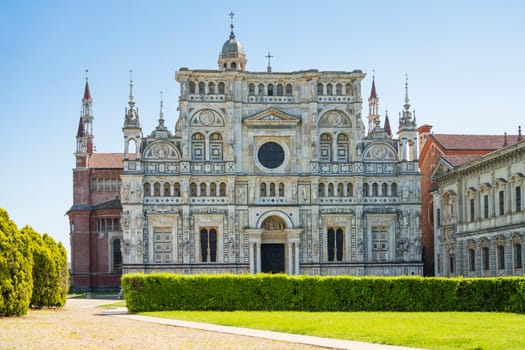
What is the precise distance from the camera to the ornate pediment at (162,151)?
76.4m

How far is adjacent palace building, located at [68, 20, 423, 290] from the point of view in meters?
75.9

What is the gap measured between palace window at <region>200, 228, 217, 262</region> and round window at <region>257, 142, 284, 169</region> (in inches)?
299

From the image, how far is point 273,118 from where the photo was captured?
3054 inches

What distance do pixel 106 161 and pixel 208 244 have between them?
2463cm

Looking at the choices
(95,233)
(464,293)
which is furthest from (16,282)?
(95,233)

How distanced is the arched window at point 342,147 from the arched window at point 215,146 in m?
10.6

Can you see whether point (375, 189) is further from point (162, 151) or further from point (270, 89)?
point (162, 151)

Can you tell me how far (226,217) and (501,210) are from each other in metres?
24.8

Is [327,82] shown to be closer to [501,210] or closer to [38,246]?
[501,210]

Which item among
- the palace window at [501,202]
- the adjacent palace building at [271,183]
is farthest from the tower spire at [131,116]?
the palace window at [501,202]

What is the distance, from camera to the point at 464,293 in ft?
148

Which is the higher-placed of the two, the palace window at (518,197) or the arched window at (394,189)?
the arched window at (394,189)

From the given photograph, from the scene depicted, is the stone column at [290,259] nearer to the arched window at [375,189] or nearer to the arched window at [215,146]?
the arched window at [375,189]

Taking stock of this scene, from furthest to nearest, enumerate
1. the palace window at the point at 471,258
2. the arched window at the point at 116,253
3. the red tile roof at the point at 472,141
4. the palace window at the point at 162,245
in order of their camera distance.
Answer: the arched window at the point at 116,253 → the red tile roof at the point at 472,141 → the palace window at the point at 162,245 → the palace window at the point at 471,258
